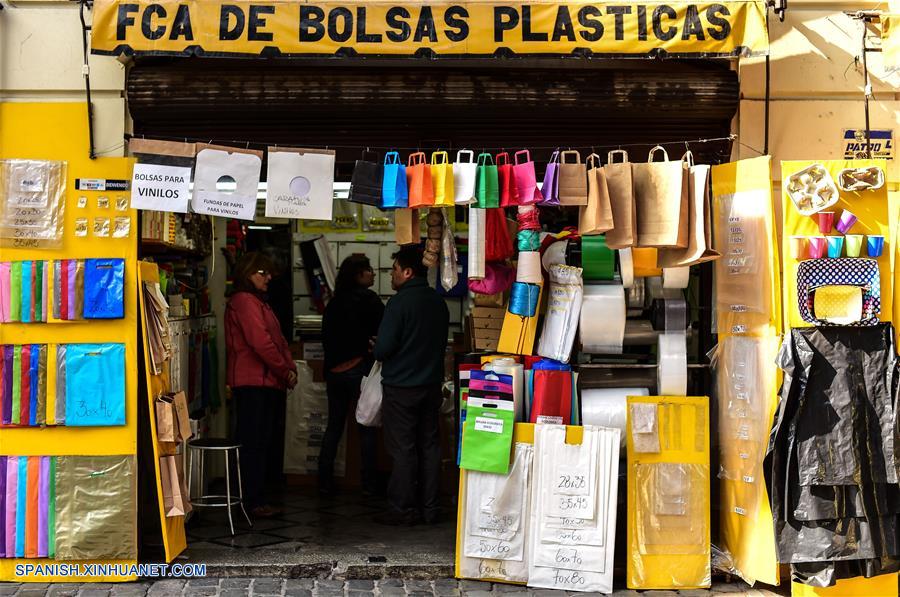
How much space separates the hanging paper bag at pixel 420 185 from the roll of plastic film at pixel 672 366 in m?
1.72

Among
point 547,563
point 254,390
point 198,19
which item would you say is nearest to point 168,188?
point 198,19

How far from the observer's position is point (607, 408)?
6.27 meters

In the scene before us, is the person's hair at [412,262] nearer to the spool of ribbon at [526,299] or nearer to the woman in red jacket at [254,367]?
the woman in red jacket at [254,367]

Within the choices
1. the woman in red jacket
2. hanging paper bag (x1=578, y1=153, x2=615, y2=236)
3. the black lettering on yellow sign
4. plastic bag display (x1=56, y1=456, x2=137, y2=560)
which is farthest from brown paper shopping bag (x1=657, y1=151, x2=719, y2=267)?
plastic bag display (x1=56, y1=456, x2=137, y2=560)

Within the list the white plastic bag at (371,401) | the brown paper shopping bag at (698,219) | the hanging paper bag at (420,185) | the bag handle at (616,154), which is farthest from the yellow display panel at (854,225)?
the white plastic bag at (371,401)

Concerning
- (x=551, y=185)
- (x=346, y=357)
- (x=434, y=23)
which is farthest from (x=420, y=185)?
(x=346, y=357)

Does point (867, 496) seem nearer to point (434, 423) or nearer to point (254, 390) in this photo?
point (434, 423)

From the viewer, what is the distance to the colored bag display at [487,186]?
6004mm

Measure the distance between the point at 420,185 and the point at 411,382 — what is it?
1.92 metres

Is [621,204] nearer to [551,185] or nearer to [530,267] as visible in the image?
[551,185]

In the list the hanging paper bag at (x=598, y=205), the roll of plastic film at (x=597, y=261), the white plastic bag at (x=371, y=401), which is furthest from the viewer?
the white plastic bag at (x=371, y=401)

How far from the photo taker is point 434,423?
7570 mm

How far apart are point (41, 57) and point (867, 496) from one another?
552 centimetres

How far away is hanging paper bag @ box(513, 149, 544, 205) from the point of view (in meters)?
5.94
